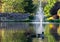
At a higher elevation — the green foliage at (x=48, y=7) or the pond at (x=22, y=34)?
the green foliage at (x=48, y=7)

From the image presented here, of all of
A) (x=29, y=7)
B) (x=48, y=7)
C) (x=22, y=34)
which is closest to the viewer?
(x=22, y=34)

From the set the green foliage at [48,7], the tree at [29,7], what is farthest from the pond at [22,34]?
the green foliage at [48,7]

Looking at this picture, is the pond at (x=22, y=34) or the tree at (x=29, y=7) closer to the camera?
the pond at (x=22, y=34)

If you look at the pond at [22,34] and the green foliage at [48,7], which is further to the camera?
the green foliage at [48,7]

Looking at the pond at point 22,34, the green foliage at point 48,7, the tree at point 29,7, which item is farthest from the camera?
the green foliage at point 48,7

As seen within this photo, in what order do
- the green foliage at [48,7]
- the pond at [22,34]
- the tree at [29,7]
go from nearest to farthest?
the pond at [22,34]
the tree at [29,7]
the green foliage at [48,7]

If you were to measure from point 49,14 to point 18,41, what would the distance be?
31.6m

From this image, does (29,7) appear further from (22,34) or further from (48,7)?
(22,34)

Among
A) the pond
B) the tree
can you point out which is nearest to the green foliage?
the tree

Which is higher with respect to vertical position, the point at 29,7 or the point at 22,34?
the point at 29,7

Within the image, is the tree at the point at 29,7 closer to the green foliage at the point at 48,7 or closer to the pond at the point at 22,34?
the green foliage at the point at 48,7

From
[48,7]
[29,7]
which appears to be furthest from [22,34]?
[48,7]

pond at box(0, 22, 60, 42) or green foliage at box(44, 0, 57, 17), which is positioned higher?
green foliage at box(44, 0, 57, 17)

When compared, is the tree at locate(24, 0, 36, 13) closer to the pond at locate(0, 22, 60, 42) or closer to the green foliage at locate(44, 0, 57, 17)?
the green foliage at locate(44, 0, 57, 17)
